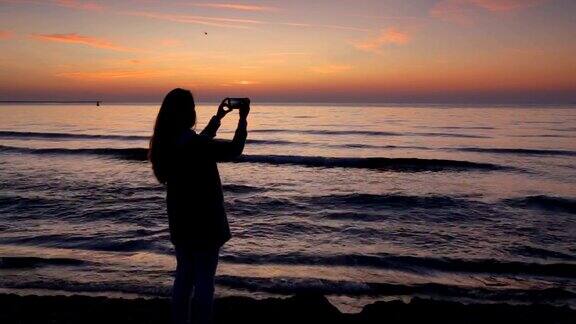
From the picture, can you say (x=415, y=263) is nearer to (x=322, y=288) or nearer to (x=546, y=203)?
(x=322, y=288)

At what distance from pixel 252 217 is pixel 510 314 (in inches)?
280

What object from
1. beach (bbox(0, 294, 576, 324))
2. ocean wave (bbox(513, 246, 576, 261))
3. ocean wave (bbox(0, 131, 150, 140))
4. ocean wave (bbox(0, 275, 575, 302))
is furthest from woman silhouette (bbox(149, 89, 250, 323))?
ocean wave (bbox(0, 131, 150, 140))

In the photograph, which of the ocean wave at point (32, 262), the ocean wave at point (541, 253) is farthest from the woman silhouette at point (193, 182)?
A: the ocean wave at point (541, 253)

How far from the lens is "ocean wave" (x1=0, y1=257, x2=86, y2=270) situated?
23.7 ft

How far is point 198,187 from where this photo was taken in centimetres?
321

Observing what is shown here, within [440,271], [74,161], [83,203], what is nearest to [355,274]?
[440,271]

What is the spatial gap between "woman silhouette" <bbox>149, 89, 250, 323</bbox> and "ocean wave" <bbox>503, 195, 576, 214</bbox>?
38.9 feet

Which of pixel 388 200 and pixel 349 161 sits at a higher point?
pixel 349 161

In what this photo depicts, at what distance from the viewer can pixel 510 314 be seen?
498cm

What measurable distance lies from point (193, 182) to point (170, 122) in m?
0.46

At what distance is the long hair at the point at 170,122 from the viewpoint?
314 cm

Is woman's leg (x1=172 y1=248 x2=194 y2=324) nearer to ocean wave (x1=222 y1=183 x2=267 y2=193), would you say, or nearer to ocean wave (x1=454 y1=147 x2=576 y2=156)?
ocean wave (x1=222 y1=183 x2=267 y2=193)

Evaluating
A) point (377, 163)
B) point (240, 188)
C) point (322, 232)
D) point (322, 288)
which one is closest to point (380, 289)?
point (322, 288)

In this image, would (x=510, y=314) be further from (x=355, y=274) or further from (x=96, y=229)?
(x=96, y=229)
